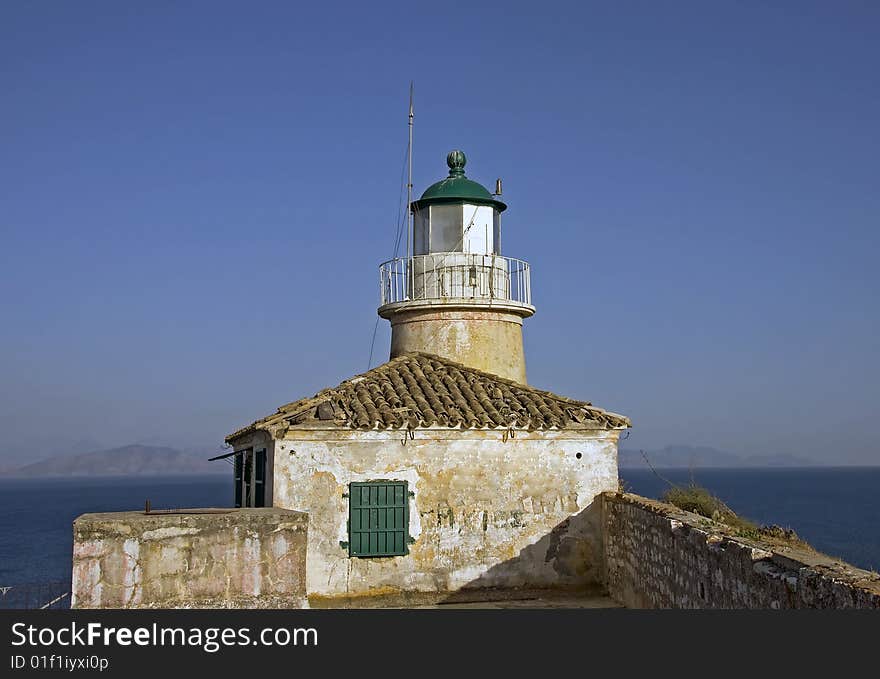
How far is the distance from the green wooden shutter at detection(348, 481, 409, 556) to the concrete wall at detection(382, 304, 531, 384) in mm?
4513

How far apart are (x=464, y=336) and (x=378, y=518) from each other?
202 inches

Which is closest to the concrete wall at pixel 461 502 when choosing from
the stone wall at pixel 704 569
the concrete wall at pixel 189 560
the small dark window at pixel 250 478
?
the stone wall at pixel 704 569


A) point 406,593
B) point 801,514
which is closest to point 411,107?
point 406,593

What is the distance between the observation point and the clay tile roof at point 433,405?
1352cm

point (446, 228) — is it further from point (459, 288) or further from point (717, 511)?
point (717, 511)

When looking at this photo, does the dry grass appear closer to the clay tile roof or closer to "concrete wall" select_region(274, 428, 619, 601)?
"concrete wall" select_region(274, 428, 619, 601)

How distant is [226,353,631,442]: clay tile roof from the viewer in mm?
13516

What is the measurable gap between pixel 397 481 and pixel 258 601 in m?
3.79

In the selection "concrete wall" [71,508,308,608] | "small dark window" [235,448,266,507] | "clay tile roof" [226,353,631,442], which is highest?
"clay tile roof" [226,353,631,442]

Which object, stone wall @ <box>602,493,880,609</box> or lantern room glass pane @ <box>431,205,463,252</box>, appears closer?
stone wall @ <box>602,493,880,609</box>

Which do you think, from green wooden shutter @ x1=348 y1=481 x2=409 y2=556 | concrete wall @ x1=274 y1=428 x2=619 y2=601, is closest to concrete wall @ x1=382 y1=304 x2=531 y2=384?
concrete wall @ x1=274 y1=428 x2=619 y2=601

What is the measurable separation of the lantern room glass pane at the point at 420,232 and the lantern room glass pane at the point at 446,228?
0.52ft

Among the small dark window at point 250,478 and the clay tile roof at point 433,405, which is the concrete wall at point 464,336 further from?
the small dark window at point 250,478

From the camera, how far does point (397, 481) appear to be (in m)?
13.6
